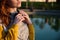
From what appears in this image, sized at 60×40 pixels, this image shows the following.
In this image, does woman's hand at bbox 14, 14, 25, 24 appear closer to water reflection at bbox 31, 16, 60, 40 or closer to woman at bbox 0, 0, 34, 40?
woman at bbox 0, 0, 34, 40

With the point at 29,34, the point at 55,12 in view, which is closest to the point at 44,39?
the point at 29,34

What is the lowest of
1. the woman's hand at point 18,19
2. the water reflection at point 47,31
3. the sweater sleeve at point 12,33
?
the water reflection at point 47,31

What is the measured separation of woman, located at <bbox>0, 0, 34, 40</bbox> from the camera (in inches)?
55.9

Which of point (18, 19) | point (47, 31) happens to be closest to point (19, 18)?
point (18, 19)

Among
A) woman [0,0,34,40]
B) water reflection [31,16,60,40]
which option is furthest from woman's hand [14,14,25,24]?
water reflection [31,16,60,40]

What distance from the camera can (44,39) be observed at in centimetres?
841

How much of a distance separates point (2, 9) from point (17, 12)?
0.09 metres

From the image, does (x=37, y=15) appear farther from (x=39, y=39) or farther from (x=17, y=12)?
(x=17, y=12)

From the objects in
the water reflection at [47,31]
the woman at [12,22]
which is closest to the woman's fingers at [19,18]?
the woman at [12,22]

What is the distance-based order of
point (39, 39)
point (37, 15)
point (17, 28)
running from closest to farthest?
point (17, 28) < point (39, 39) < point (37, 15)

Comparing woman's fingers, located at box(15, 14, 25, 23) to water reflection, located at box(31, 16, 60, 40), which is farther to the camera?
water reflection, located at box(31, 16, 60, 40)

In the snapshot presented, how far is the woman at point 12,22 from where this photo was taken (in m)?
1.42

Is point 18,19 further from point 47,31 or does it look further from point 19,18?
point 47,31

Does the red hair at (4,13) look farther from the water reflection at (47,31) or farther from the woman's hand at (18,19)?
the water reflection at (47,31)
